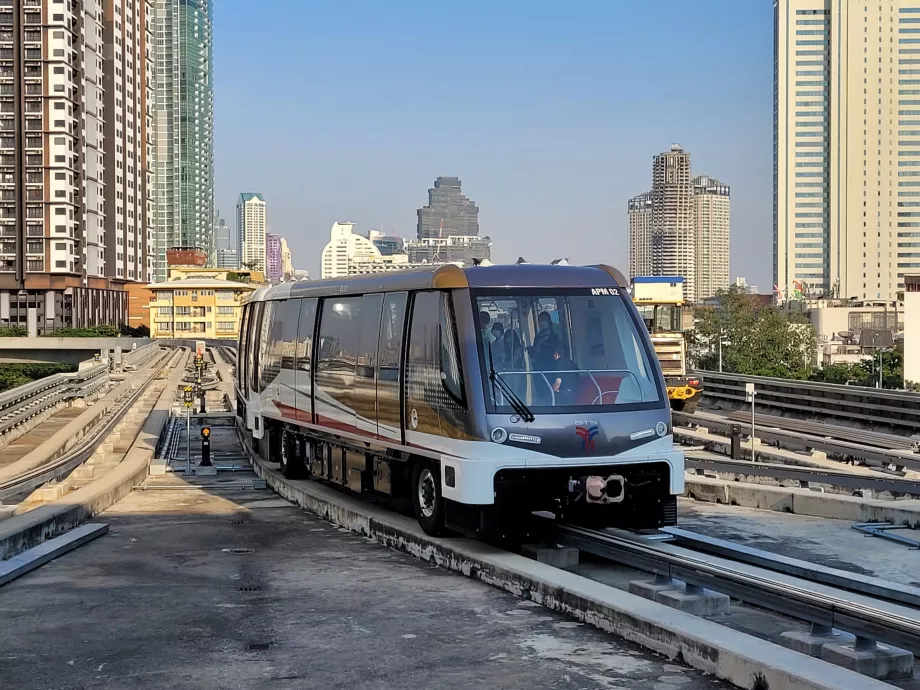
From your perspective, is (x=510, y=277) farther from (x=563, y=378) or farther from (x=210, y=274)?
(x=210, y=274)

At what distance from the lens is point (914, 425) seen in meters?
41.2

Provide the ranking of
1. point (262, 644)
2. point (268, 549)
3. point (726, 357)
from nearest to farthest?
point (262, 644) < point (268, 549) < point (726, 357)

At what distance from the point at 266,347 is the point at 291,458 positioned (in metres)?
2.04

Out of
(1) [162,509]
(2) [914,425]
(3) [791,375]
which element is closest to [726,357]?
(3) [791,375]

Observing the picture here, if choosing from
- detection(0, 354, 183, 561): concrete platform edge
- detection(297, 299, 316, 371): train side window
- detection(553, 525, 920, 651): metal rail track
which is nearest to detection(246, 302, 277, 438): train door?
detection(0, 354, 183, 561): concrete platform edge

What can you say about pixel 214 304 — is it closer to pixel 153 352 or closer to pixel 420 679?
pixel 153 352

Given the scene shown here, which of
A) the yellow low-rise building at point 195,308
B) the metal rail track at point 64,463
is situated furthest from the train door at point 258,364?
the yellow low-rise building at point 195,308

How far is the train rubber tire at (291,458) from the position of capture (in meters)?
19.5

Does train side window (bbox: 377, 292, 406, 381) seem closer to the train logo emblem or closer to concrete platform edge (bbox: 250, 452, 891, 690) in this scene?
concrete platform edge (bbox: 250, 452, 891, 690)

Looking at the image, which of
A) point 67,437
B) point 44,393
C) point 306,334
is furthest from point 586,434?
point 44,393

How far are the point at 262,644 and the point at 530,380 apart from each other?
444 centimetres

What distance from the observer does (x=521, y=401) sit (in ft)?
39.6

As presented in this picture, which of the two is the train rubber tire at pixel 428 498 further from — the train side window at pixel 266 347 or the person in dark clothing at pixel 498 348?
the train side window at pixel 266 347

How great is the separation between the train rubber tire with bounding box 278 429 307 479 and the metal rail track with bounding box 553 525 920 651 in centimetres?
808
